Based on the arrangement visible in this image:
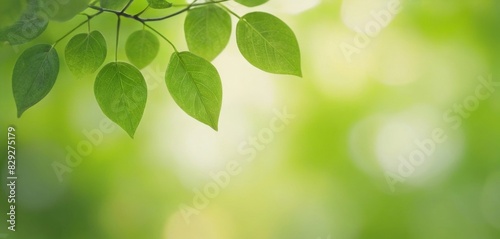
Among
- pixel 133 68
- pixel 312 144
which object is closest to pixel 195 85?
pixel 133 68

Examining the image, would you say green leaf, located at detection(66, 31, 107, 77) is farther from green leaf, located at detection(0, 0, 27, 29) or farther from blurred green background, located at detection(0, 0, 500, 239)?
blurred green background, located at detection(0, 0, 500, 239)

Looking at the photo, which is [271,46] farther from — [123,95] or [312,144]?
[312,144]

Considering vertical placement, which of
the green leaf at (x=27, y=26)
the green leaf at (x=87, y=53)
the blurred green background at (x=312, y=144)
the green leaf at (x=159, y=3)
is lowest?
the blurred green background at (x=312, y=144)

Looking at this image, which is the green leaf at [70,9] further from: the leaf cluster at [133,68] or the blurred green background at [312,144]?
the blurred green background at [312,144]

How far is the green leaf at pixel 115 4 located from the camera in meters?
0.27

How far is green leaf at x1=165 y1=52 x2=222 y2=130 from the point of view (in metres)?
0.29

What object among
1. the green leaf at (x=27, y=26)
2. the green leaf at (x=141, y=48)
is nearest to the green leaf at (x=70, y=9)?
the green leaf at (x=27, y=26)

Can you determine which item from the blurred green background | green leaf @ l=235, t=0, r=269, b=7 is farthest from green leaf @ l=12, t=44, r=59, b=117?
the blurred green background

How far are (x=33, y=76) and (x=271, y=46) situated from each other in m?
0.13

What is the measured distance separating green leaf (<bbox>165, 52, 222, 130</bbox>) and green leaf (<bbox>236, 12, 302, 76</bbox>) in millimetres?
27

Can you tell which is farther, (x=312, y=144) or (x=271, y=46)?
(x=312, y=144)

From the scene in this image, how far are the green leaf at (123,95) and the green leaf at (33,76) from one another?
0.09 ft

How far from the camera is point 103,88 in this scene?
29cm

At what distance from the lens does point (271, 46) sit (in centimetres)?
30
